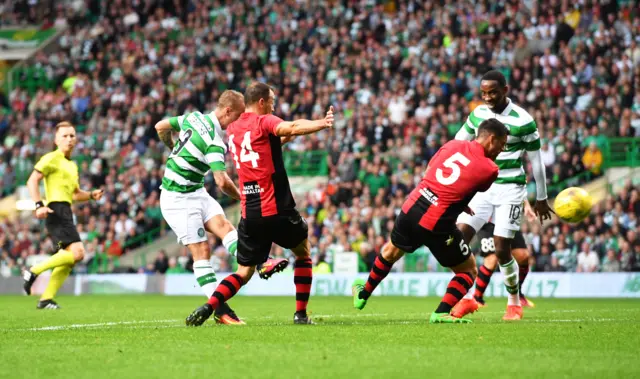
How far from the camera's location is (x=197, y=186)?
11.2 metres

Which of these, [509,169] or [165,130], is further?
[509,169]

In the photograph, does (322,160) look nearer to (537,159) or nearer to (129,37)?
(129,37)

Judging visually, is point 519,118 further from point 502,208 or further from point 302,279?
point 302,279

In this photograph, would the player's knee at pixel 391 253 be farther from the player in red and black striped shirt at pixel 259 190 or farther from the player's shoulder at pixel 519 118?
the player's shoulder at pixel 519 118

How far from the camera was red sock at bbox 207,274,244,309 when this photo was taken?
9.74m

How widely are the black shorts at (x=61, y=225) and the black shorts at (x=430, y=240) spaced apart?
6.50 metres

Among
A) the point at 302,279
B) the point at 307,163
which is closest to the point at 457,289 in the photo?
the point at 302,279

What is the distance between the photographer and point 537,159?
38.4 ft

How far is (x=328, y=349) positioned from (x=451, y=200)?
2.72 metres

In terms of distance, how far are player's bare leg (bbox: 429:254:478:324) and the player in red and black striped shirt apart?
1.54 m

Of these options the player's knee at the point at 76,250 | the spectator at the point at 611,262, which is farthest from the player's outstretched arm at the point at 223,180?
the spectator at the point at 611,262

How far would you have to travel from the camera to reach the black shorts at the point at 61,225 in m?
15.0

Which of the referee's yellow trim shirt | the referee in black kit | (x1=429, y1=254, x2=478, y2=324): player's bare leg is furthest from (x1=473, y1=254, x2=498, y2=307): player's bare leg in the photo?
the referee's yellow trim shirt

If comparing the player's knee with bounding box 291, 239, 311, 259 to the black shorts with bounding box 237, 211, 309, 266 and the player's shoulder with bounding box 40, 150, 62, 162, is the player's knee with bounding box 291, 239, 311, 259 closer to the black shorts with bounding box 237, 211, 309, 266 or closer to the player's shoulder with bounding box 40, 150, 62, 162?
the black shorts with bounding box 237, 211, 309, 266
